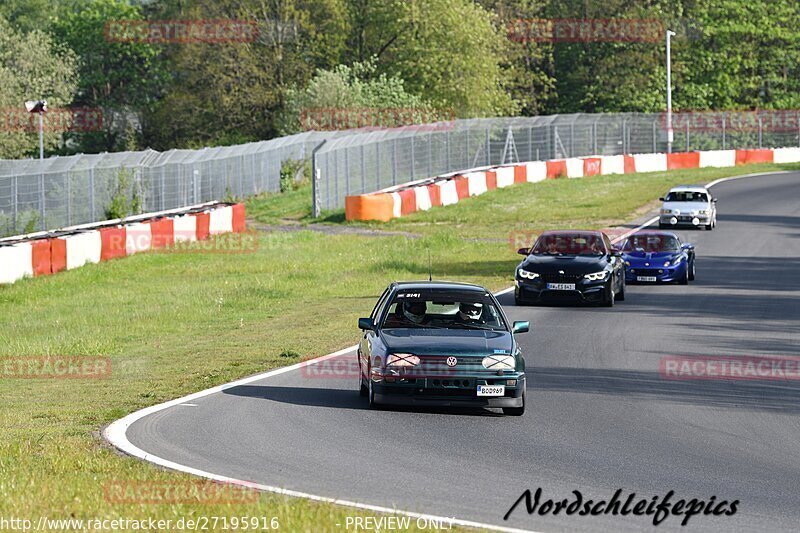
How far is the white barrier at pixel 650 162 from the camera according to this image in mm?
67062

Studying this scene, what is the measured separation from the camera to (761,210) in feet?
162

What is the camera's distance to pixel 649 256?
29609 mm

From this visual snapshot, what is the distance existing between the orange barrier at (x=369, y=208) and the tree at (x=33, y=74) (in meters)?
41.4

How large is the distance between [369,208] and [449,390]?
33.8 meters

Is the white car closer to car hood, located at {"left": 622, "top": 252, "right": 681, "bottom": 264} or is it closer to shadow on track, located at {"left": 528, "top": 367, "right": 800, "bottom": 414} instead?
car hood, located at {"left": 622, "top": 252, "right": 681, "bottom": 264}

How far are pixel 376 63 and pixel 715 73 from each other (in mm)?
25550

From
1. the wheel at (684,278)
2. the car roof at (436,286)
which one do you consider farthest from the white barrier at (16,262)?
the car roof at (436,286)

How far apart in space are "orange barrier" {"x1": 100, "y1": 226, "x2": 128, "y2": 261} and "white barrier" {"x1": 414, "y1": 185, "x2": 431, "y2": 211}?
1736cm

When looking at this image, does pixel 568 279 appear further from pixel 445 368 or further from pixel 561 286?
pixel 445 368

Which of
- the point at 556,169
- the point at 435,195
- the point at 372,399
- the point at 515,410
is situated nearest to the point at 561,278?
the point at 515,410

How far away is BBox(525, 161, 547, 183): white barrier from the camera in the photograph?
60688 mm

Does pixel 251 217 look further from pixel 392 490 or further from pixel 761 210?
pixel 392 490

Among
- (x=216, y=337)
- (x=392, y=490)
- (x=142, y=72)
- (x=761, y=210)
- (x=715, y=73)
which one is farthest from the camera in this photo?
(x=142, y=72)

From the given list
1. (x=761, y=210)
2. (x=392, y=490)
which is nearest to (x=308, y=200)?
(x=761, y=210)
